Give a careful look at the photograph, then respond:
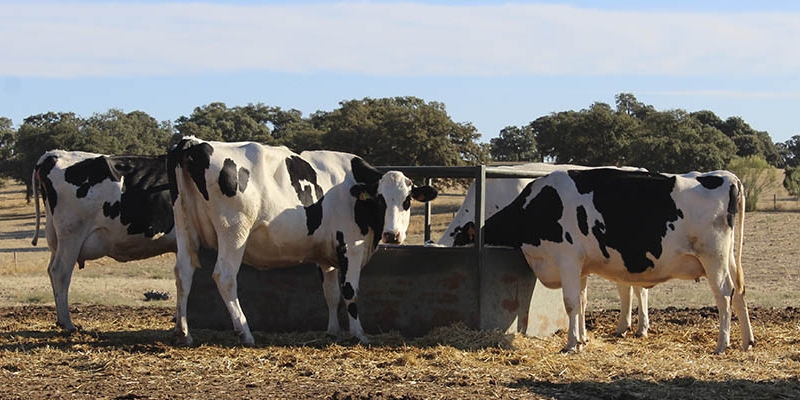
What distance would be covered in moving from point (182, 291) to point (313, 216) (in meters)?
1.76

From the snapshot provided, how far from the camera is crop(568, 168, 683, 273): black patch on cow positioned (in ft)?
37.3

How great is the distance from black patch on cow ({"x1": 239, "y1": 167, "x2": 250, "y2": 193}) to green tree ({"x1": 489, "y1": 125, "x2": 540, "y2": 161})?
76.1 m

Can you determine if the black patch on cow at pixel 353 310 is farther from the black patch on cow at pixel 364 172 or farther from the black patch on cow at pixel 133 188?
the black patch on cow at pixel 133 188

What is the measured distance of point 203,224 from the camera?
1155cm

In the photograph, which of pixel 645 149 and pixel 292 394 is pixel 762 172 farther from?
pixel 292 394

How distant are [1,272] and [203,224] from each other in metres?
18.4

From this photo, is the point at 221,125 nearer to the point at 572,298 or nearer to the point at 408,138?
the point at 408,138

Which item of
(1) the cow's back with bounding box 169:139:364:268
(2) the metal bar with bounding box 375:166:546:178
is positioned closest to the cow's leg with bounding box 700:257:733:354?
(2) the metal bar with bounding box 375:166:546:178

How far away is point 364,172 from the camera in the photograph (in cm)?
1257

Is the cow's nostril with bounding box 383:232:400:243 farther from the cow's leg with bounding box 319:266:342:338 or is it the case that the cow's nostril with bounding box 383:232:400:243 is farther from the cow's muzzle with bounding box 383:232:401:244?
the cow's leg with bounding box 319:266:342:338

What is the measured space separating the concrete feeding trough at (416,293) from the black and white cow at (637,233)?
58 cm

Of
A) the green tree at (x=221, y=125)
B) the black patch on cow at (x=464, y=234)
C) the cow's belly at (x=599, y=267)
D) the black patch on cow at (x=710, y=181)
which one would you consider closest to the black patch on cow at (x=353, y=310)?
the black patch on cow at (x=464, y=234)

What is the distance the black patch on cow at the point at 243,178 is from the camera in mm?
11281

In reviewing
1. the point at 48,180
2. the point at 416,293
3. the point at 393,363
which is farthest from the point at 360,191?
the point at 48,180
